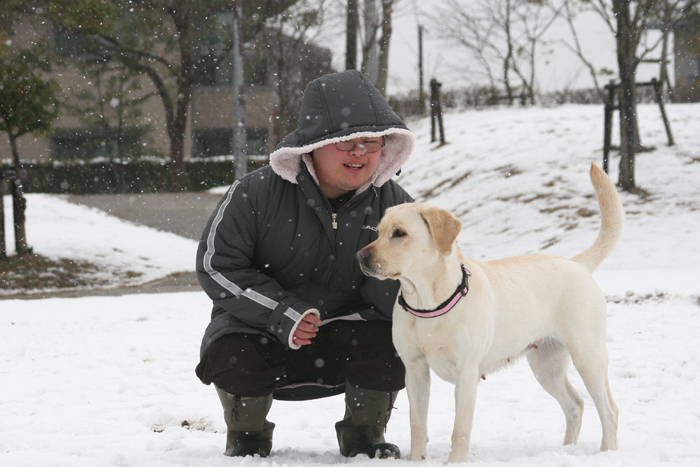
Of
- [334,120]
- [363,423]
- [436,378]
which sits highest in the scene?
[334,120]

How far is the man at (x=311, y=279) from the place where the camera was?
2.77 metres

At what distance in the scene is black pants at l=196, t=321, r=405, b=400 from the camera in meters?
2.75

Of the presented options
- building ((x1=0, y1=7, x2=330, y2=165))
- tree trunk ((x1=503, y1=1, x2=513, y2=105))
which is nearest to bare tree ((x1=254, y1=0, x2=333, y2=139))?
building ((x1=0, y1=7, x2=330, y2=165))

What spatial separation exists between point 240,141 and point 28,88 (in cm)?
629

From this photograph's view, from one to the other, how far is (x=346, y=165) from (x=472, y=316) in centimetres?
88

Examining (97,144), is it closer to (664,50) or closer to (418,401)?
(664,50)

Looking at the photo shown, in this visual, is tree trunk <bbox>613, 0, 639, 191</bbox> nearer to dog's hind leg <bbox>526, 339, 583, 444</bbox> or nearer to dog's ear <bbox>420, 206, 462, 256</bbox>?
dog's hind leg <bbox>526, 339, 583, 444</bbox>

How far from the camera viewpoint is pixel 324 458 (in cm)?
283

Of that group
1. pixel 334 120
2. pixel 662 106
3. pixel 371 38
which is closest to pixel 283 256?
pixel 334 120

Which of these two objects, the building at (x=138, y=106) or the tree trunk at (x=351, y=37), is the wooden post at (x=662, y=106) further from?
the building at (x=138, y=106)

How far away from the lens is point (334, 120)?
2824mm

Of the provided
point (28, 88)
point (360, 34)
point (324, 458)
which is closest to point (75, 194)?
A: point (360, 34)

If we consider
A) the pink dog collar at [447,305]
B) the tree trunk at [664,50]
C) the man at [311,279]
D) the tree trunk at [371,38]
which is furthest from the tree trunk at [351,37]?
the pink dog collar at [447,305]

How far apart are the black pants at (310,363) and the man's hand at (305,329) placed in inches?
9.1
